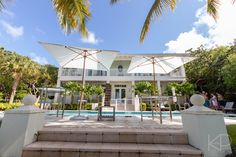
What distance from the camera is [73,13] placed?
4.41 meters

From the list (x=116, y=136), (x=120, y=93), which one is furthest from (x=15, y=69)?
(x=116, y=136)

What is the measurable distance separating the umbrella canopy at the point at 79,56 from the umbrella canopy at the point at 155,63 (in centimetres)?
159

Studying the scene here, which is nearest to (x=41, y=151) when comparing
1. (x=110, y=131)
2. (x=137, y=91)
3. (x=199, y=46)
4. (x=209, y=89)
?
(x=110, y=131)

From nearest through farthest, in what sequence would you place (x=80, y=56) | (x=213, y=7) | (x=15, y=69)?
1. (x=213, y=7)
2. (x=80, y=56)
3. (x=15, y=69)

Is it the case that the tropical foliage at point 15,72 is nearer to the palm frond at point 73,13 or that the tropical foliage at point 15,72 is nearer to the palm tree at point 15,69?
the palm tree at point 15,69

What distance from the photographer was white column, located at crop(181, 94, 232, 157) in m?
2.65

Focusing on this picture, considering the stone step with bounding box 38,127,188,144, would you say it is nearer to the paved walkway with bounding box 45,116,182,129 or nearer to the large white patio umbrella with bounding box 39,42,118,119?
the paved walkway with bounding box 45,116,182,129

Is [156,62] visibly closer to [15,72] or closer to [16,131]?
[16,131]

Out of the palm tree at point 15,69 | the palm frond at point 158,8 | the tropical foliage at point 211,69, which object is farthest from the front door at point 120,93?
the palm frond at point 158,8

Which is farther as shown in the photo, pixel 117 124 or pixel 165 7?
pixel 165 7

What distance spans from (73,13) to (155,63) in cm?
584

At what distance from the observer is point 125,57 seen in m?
21.0

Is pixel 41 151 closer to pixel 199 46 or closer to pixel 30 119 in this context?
pixel 30 119

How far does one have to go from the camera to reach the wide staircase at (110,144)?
268 centimetres
